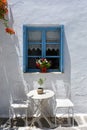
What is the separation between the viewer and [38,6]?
651 centimetres

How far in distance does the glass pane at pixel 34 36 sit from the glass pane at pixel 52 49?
33 cm

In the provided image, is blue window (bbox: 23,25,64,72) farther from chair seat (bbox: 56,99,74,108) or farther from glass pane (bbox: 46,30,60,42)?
chair seat (bbox: 56,99,74,108)

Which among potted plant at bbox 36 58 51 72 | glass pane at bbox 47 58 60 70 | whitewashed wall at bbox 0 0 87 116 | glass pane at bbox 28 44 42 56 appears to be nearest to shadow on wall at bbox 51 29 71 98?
whitewashed wall at bbox 0 0 87 116

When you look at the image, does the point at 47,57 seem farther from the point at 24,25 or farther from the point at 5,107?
the point at 5,107

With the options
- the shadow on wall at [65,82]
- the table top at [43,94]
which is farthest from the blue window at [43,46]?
the table top at [43,94]

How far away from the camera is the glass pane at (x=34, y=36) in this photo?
676cm

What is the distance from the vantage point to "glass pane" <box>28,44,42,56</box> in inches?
268

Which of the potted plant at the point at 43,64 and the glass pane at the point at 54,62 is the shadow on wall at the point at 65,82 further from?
the potted plant at the point at 43,64

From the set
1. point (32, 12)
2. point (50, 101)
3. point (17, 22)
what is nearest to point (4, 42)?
point (17, 22)

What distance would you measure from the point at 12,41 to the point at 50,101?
2.02 m

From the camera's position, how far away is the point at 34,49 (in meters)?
6.82

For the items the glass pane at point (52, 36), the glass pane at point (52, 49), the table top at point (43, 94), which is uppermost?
the glass pane at point (52, 36)

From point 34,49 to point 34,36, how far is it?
1.23 feet

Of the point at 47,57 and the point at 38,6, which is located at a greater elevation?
the point at 38,6
